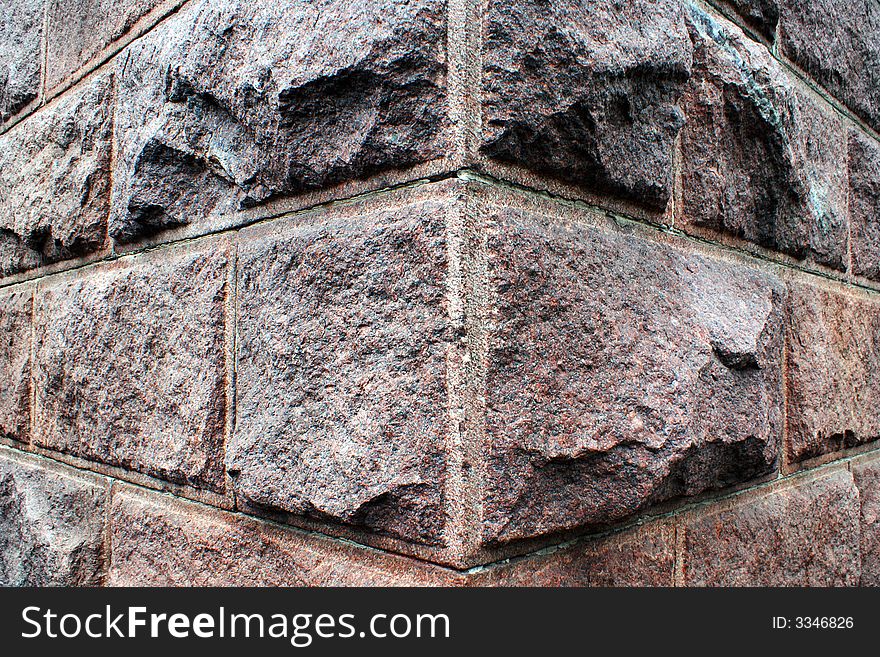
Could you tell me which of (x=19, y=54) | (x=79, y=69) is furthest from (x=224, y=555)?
(x=19, y=54)

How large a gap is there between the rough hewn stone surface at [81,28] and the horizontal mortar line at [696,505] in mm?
943

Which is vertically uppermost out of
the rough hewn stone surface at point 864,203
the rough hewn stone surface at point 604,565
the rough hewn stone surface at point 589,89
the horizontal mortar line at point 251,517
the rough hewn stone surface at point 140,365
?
the rough hewn stone surface at point 864,203

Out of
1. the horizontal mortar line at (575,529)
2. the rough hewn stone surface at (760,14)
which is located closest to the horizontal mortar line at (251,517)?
the horizontal mortar line at (575,529)

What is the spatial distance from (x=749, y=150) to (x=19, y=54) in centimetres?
145

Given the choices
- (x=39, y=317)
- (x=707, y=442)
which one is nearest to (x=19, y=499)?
(x=39, y=317)

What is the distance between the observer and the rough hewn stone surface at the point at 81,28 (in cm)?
111

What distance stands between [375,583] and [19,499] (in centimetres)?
102

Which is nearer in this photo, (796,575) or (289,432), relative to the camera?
(289,432)

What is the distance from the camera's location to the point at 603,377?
28.1 inches

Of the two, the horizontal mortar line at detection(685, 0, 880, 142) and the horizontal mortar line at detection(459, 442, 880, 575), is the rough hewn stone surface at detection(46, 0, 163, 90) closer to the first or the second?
the horizontal mortar line at detection(685, 0, 880, 142)

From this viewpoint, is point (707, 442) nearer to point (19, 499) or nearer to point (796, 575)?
point (796, 575)

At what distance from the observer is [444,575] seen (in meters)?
0.62

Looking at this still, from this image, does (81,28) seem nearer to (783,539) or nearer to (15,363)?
(15,363)

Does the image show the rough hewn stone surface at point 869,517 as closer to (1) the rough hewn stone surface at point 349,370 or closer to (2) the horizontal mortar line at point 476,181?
(2) the horizontal mortar line at point 476,181
